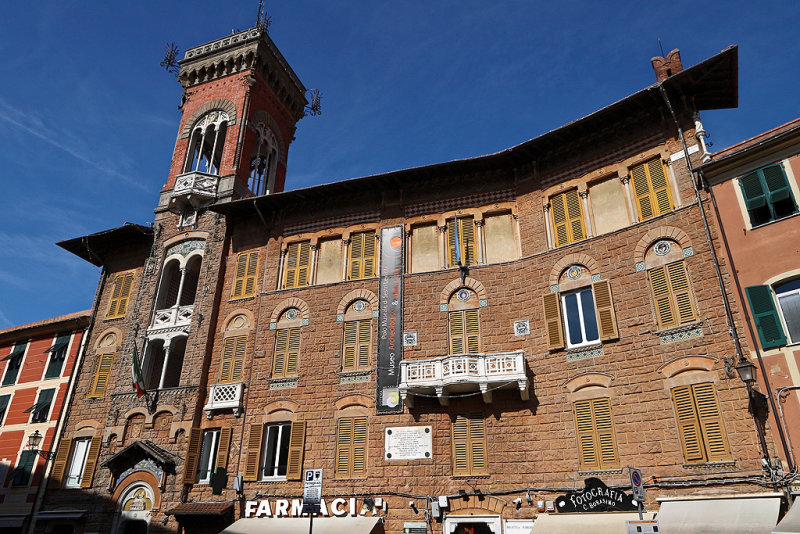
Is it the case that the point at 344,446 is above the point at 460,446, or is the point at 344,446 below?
above

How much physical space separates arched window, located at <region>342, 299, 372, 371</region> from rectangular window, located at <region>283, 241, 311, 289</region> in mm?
2911

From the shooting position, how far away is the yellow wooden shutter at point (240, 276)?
26.0m

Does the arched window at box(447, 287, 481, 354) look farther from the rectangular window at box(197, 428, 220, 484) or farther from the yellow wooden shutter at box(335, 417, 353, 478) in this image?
the rectangular window at box(197, 428, 220, 484)

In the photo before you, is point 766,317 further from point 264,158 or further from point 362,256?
point 264,158

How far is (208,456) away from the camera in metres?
23.1

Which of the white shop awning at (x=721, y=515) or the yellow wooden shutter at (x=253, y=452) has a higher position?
the yellow wooden shutter at (x=253, y=452)

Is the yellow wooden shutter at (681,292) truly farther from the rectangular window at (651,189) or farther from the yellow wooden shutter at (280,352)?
the yellow wooden shutter at (280,352)

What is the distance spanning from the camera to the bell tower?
29156 mm

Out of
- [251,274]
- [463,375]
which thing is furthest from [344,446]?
[251,274]

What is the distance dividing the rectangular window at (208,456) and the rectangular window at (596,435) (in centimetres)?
1402

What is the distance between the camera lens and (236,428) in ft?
74.8

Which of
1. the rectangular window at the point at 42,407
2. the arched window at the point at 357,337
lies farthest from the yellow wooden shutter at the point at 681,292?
the rectangular window at the point at 42,407

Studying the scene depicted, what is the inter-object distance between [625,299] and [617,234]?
2.40m

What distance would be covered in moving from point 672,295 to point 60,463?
1013 inches
